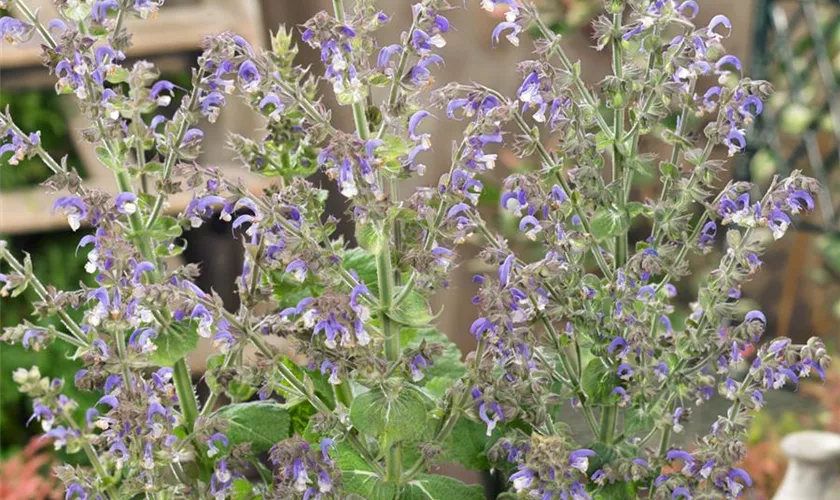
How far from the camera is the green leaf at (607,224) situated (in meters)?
0.68

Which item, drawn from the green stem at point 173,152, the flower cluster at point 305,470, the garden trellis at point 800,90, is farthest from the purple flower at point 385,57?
the garden trellis at point 800,90

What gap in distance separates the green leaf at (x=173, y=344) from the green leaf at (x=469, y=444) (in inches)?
6.6

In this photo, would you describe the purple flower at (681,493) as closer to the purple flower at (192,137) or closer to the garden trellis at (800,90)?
the purple flower at (192,137)

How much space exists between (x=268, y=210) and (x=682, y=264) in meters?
0.25

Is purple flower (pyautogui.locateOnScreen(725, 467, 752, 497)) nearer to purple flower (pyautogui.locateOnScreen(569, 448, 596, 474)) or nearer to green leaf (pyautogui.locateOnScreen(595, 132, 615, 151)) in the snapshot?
purple flower (pyautogui.locateOnScreen(569, 448, 596, 474))

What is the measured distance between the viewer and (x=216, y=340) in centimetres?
66

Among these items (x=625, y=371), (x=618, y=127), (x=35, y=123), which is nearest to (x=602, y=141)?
(x=618, y=127)

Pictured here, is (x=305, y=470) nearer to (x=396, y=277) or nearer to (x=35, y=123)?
(x=396, y=277)

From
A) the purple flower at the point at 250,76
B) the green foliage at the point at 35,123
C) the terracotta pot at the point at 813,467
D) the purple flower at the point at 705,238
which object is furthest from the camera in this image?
the green foliage at the point at 35,123

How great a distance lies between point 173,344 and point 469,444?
188 mm

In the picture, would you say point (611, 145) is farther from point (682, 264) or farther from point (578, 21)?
point (578, 21)

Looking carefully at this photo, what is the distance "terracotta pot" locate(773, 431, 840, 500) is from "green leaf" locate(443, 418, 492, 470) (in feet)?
1.13

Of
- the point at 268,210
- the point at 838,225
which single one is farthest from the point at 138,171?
the point at 838,225

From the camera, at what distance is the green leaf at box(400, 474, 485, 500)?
70cm
